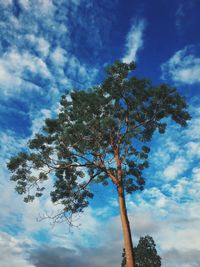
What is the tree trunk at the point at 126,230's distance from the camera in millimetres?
15328

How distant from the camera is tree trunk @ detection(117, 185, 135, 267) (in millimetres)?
15328

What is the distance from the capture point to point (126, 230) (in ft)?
53.6

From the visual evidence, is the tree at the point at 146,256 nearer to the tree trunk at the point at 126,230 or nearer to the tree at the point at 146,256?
the tree at the point at 146,256

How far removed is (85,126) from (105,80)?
11.4 feet

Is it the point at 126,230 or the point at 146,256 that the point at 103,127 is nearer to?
the point at 126,230

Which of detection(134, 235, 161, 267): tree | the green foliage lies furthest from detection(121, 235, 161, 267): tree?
the green foliage

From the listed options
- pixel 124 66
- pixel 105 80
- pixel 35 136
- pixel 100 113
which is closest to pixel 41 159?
pixel 35 136

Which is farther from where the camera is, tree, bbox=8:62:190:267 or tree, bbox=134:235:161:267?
tree, bbox=134:235:161:267

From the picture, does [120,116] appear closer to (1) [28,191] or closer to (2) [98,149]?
(2) [98,149]

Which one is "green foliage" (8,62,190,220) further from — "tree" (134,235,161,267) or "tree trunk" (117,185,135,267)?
"tree" (134,235,161,267)

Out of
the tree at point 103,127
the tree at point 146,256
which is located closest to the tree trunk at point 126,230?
the tree at point 103,127

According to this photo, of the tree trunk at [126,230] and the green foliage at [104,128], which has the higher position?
the green foliage at [104,128]

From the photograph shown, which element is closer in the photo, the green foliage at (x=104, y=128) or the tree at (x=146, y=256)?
the green foliage at (x=104, y=128)

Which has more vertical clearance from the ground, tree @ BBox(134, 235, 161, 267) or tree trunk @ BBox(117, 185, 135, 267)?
tree @ BBox(134, 235, 161, 267)
